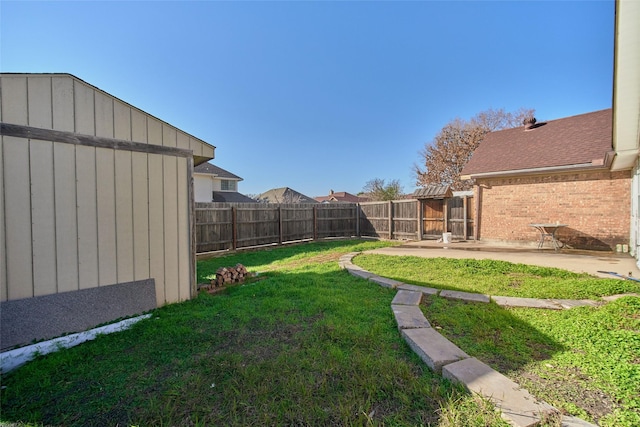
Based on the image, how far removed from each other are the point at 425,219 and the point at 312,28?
856cm

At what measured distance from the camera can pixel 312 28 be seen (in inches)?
396

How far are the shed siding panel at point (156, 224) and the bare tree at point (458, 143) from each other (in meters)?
22.0

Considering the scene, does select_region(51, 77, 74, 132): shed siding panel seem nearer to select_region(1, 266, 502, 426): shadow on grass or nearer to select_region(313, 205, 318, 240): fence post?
select_region(1, 266, 502, 426): shadow on grass

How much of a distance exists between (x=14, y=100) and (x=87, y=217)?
128 cm

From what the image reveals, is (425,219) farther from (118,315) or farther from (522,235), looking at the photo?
(118,315)

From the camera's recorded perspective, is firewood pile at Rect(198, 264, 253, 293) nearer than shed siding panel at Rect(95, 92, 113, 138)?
No

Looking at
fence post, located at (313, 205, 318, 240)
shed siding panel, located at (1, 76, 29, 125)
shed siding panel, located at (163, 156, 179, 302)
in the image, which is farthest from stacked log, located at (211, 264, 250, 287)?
fence post, located at (313, 205, 318, 240)

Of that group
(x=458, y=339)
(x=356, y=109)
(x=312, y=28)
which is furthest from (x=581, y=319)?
(x=356, y=109)

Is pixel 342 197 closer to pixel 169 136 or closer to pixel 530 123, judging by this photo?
pixel 530 123

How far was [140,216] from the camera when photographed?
3.55m

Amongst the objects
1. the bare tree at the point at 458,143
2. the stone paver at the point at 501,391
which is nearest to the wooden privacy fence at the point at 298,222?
the stone paver at the point at 501,391

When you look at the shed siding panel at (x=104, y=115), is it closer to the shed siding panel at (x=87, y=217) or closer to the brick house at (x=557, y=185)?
the shed siding panel at (x=87, y=217)

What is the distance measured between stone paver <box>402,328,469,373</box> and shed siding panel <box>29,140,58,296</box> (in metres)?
3.70

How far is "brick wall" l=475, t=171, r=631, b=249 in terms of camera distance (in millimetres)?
7535
